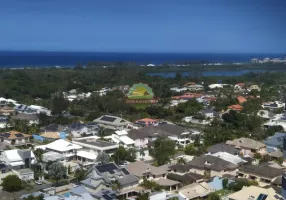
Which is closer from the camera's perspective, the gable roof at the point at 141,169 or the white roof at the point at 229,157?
the gable roof at the point at 141,169

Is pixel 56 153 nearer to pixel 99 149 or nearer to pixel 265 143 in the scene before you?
pixel 99 149

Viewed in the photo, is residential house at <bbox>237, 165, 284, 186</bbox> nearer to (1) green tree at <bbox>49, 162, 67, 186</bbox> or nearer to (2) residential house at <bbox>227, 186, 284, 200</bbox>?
(2) residential house at <bbox>227, 186, 284, 200</bbox>

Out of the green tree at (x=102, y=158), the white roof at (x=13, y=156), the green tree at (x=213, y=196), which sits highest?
the white roof at (x=13, y=156)

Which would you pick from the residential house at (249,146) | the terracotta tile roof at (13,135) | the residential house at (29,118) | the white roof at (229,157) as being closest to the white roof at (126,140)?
the white roof at (229,157)

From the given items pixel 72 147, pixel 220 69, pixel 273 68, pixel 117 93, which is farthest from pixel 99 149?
pixel 220 69

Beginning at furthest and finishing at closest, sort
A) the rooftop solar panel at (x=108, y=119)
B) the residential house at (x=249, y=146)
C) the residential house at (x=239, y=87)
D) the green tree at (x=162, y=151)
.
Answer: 1. the residential house at (x=239, y=87)
2. the rooftop solar panel at (x=108, y=119)
3. the residential house at (x=249, y=146)
4. the green tree at (x=162, y=151)

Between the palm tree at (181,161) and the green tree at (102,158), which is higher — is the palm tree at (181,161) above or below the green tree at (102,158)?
below

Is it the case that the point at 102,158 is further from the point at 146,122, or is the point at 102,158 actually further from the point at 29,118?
the point at 29,118

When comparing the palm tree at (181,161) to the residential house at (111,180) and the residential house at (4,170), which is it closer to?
the residential house at (111,180)
